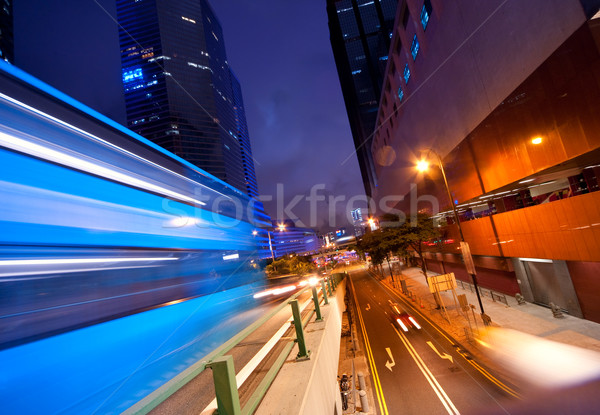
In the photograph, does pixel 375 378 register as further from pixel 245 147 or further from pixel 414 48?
pixel 245 147

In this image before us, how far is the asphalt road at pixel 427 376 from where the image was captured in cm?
1082

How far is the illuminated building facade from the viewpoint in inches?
436

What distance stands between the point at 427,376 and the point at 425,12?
2908 centimetres

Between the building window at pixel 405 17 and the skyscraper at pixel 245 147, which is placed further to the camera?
the skyscraper at pixel 245 147

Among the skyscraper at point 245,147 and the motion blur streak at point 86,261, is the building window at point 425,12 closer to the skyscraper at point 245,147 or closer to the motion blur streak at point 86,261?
the motion blur streak at point 86,261

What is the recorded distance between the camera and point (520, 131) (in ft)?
48.1

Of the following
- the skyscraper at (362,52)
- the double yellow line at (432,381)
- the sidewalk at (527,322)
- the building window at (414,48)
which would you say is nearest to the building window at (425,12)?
the building window at (414,48)

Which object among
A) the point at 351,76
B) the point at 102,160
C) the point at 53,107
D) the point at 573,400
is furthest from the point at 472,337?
the point at 351,76

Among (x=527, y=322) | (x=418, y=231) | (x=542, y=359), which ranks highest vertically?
(x=418, y=231)

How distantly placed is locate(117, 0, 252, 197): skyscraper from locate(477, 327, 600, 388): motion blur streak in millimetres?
83353

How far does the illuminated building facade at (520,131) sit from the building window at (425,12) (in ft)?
0.48

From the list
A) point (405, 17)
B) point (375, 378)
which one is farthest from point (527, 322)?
point (405, 17)

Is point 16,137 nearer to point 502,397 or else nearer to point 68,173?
point 68,173

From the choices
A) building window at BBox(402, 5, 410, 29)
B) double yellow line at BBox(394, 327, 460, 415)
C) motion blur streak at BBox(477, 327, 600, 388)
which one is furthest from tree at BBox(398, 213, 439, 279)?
building window at BBox(402, 5, 410, 29)
